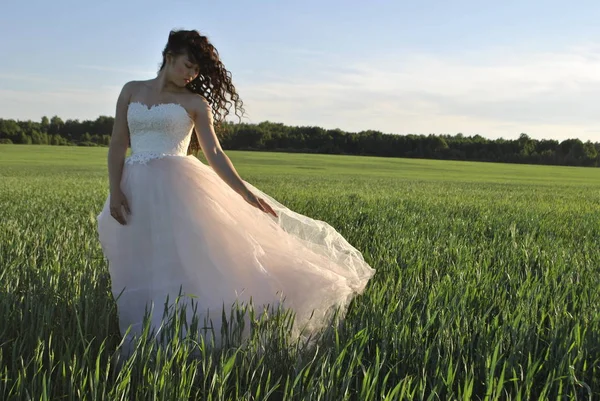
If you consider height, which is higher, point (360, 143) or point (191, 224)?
point (360, 143)

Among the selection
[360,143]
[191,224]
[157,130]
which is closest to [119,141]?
[157,130]

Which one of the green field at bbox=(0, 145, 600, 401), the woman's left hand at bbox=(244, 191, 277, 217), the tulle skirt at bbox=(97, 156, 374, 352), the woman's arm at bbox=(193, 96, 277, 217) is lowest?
the green field at bbox=(0, 145, 600, 401)

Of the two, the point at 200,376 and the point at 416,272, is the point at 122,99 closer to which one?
the point at 200,376

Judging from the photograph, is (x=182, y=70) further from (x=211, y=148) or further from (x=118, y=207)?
(x=118, y=207)

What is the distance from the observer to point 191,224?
320 cm

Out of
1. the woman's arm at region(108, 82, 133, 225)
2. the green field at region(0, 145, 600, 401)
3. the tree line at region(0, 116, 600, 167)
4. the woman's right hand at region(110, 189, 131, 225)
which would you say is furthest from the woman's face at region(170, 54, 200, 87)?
the tree line at region(0, 116, 600, 167)

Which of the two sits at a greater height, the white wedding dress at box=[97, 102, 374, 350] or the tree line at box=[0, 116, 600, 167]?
the tree line at box=[0, 116, 600, 167]

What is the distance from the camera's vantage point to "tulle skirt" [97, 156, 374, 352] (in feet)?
9.96

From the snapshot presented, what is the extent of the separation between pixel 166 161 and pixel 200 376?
150 centimetres

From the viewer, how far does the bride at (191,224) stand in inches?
121

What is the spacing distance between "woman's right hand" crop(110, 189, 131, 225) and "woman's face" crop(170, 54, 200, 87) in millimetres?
801

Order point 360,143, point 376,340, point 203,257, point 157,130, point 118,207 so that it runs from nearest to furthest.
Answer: point 376,340
point 203,257
point 118,207
point 157,130
point 360,143

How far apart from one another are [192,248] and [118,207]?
61 cm

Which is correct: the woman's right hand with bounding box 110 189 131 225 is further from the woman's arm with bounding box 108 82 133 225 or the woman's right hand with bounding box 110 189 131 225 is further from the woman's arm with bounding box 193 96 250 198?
the woman's arm with bounding box 193 96 250 198
